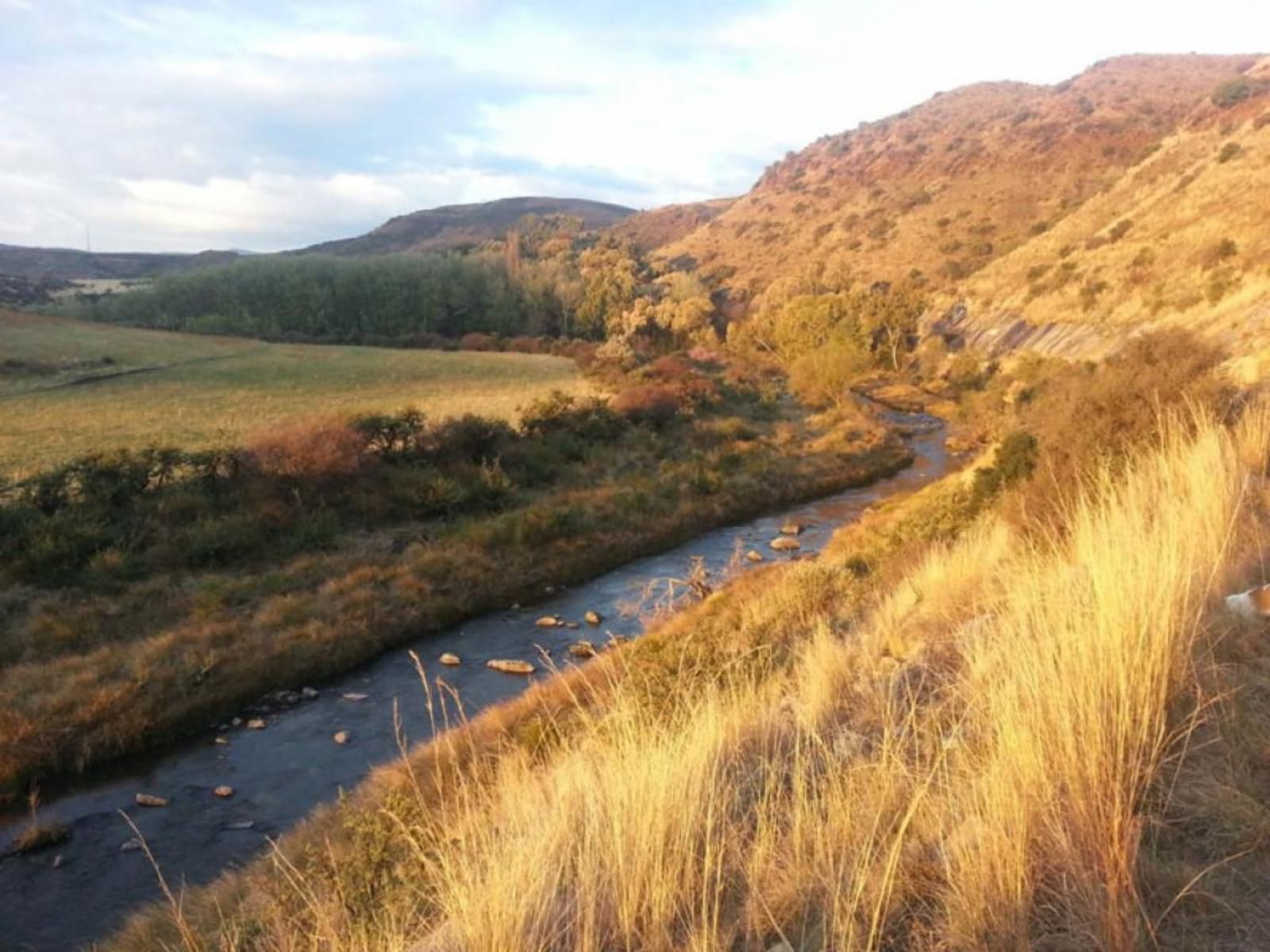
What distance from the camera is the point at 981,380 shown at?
1786 inches

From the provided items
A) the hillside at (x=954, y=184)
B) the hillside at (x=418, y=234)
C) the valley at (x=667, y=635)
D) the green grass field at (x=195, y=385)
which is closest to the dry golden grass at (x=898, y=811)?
the valley at (x=667, y=635)

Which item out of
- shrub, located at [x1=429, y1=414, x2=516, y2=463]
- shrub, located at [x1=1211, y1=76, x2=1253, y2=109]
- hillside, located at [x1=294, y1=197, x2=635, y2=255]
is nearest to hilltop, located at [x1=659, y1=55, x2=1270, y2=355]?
→ shrub, located at [x1=1211, y1=76, x2=1253, y2=109]

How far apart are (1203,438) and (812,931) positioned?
19.0 feet

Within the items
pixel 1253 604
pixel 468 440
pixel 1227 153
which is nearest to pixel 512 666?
pixel 1253 604

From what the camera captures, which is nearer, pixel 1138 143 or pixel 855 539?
pixel 855 539

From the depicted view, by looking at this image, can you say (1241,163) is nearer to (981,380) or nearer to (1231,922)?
(981,380)

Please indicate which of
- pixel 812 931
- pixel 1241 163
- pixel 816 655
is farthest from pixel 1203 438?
pixel 1241 163

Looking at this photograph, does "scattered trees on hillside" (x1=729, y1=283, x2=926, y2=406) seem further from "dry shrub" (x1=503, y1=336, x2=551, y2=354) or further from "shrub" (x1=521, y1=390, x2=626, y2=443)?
"shrub" (x1=521, y1=390, x2=626, y2=443)

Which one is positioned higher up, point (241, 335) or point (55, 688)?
point (241, 335)

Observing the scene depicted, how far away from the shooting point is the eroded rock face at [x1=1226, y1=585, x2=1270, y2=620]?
4223mm

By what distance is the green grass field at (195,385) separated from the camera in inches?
1134

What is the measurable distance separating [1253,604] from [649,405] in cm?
3152

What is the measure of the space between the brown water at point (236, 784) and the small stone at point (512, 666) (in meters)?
0.18

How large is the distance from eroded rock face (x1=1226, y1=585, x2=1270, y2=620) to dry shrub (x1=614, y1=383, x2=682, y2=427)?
30.3 m
